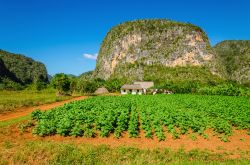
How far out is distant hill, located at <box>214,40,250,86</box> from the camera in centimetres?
14612

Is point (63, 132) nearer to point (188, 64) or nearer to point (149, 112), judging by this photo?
point (149, 112)

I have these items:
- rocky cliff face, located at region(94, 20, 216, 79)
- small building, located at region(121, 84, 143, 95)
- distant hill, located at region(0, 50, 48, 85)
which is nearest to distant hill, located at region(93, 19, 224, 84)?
rocky cliff face, located at region(94, 20, 216, 79)

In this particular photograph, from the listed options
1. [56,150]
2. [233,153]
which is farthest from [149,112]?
[56,150]

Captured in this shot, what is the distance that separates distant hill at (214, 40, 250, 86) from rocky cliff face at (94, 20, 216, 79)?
24.8 m

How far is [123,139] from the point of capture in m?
16.9

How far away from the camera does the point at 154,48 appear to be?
465ft

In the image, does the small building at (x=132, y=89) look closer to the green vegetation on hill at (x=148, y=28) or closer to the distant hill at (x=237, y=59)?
the green vegetation on hill at (x=148, y=28)

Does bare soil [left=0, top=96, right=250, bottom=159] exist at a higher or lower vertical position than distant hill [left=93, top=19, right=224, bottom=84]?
lower

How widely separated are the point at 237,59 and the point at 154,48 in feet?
183

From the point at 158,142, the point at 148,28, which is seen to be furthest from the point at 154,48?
the point at 158,142

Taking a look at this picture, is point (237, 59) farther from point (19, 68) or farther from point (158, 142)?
point (158, 142)

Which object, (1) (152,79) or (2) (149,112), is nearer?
(2) (149,112)

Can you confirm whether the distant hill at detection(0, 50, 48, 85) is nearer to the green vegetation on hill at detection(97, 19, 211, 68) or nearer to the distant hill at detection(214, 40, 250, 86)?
the green vegetation on hill at detection(97, 19, 211, 68)

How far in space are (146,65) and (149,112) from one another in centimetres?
11005
